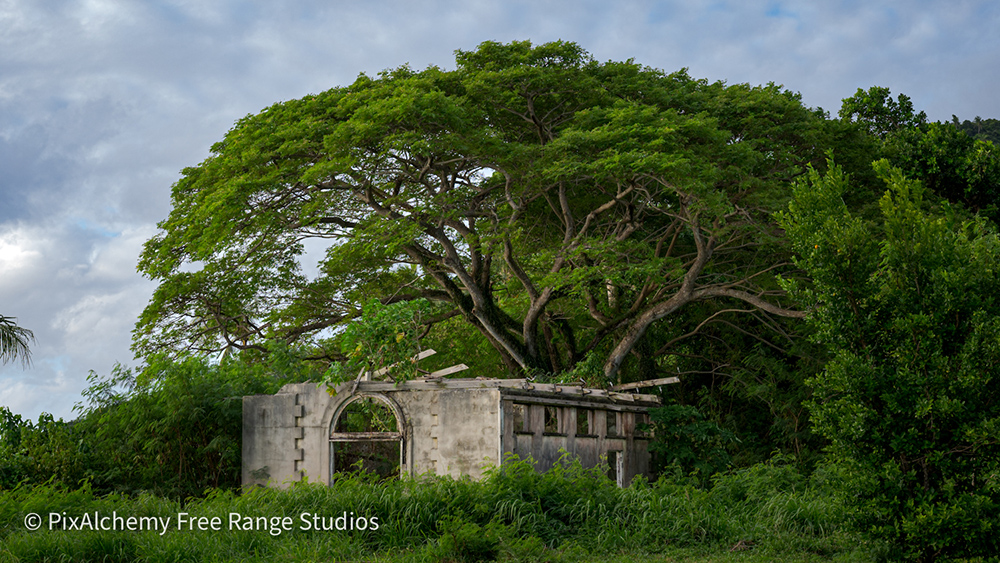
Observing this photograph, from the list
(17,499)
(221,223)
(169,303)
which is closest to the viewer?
(17,499)

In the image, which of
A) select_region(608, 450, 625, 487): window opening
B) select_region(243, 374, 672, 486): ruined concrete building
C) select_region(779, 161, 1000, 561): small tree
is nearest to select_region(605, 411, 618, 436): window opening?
select_region(608, 450, 625, 487): window opening

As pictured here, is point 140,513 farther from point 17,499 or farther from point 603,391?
point 603,391

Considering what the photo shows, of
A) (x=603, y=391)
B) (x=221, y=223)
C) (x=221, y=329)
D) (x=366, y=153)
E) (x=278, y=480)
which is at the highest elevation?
(x=366, y=153)

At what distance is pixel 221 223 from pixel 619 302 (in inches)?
379

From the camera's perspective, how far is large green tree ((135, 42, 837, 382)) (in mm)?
16594

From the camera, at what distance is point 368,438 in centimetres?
1355

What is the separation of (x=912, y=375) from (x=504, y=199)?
11.6 meters

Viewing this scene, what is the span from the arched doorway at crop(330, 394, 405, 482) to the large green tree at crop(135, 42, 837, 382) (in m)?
3.33

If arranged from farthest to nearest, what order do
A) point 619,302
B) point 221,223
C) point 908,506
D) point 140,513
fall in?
point 619,302 < point 221,223 < point 140,513 < point 908,506

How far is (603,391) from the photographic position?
1554 centimetres

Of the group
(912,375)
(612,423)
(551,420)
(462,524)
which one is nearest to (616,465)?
(612,423)

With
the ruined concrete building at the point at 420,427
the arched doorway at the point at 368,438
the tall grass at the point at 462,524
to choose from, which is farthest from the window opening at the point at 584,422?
the tall grass at the point at 462,524

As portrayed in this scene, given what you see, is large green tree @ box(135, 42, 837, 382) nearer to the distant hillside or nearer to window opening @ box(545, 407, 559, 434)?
window opening @ box(545, 407, 559, 434)

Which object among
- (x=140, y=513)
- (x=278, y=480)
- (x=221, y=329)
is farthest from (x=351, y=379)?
(x=221, y=329)
